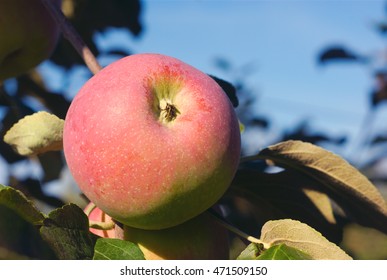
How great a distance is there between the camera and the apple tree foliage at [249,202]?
37.9 inches

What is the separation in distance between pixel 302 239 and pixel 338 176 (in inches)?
9.1

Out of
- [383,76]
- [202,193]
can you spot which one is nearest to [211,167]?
[202,193]

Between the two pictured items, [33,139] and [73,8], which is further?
[73,8]

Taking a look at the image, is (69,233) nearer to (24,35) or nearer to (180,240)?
(180,240)

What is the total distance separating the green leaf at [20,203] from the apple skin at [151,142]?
0.28 feet

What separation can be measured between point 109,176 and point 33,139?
0.80 feet

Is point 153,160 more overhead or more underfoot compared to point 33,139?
more underfoot

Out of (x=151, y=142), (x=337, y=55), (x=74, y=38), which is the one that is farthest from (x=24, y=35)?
(x=337, y=55)

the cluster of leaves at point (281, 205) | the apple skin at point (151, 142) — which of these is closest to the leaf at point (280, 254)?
the cluster of leaves at point (281, 205)

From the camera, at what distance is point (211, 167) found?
3.14 ft

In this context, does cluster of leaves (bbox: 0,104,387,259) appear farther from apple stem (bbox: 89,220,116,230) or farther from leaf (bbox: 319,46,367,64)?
leaf (bbox: 319,46,367,64)

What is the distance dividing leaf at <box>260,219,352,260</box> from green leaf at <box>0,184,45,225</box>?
363mm

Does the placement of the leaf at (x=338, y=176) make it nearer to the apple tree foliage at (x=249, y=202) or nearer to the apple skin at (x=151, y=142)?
the apple tree foliage at (x=249, y=202)

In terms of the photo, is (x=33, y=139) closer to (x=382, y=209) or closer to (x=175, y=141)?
(x=175, y=141)
